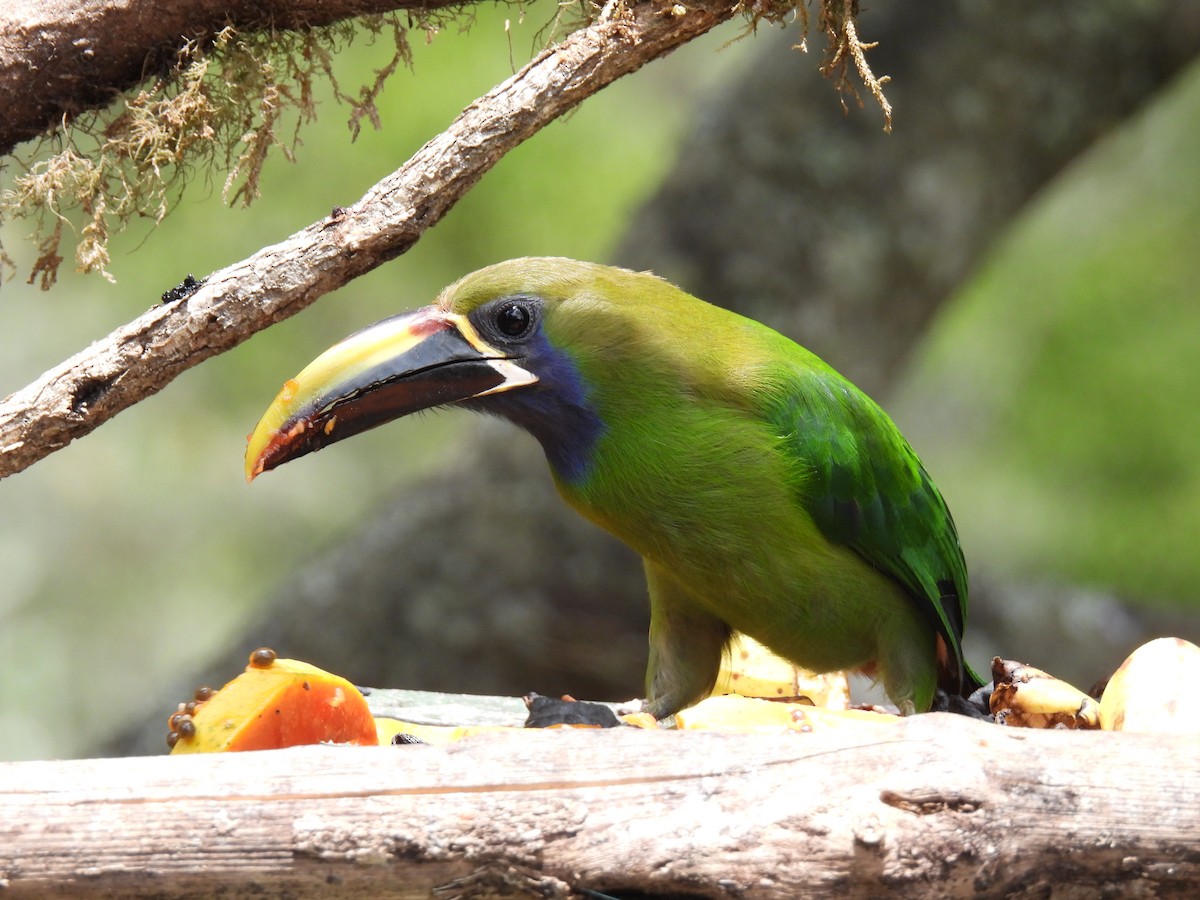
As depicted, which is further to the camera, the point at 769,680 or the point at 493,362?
the point at 769,680

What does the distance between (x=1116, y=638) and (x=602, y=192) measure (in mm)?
3986

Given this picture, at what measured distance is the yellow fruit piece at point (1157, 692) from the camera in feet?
7.68

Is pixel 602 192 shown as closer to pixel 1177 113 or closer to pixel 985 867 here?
pixel 1177 113

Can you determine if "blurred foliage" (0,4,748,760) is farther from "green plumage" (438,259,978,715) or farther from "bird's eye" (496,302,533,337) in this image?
"bird's eye" (496,302,533,337)

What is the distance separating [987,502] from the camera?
9781 millimetres

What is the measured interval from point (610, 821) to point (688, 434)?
129cm

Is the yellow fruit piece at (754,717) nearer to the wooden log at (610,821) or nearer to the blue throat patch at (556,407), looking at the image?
the wooden log at (610,821)

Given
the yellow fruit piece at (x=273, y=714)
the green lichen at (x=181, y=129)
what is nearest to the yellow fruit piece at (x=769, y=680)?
the yellow fruit piece at (x=273, y=714)

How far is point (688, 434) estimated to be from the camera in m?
2.96

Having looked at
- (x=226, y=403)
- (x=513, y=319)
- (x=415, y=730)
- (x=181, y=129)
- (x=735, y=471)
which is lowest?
(x=415, y=730)

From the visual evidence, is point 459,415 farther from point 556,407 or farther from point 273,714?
point 273,714

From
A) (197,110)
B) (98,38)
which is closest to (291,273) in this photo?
(197,110)

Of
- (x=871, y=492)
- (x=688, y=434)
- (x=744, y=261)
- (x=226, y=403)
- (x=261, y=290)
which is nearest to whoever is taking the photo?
(x=261, y=290)

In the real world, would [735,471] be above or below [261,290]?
below
